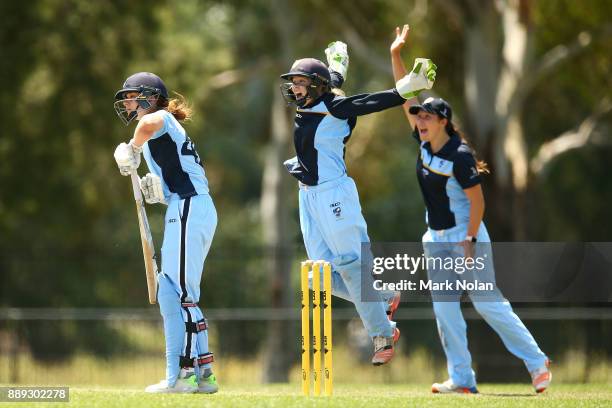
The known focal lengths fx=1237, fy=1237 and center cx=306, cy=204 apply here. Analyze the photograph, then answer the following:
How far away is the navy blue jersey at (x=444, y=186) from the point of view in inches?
366

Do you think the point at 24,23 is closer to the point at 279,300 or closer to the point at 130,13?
the point at 130,13

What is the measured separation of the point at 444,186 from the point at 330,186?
966 mm

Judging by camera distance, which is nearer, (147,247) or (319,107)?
(147,247)

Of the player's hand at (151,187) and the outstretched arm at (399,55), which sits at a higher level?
the outstretched arm at (399,55)

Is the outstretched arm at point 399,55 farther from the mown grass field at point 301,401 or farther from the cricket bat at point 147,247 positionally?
the mown grass field at point 301,401

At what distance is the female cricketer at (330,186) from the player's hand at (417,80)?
0.36 metres

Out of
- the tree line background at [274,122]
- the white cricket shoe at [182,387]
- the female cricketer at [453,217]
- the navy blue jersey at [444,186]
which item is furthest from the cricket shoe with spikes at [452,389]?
the tree line background at [274,122]

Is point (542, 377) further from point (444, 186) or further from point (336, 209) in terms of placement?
point (336, 209)

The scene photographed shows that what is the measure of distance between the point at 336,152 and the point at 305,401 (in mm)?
2023

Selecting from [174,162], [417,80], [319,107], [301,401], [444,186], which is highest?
[417,80]

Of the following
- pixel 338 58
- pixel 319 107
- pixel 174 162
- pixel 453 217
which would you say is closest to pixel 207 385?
pixel 174 162

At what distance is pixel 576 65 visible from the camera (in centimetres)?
2012

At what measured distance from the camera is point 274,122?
997 inches

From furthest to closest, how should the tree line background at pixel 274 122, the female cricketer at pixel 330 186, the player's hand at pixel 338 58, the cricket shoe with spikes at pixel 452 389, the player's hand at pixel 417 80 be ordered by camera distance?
1. the tree line background at pixel 274 122
2. the player's hand at pixel 338 58
3. the cricket shoe with spikes at pixel 452 389
4. the female cricketer at pixel 330 186
5. the player's hand at pixel 417 80
